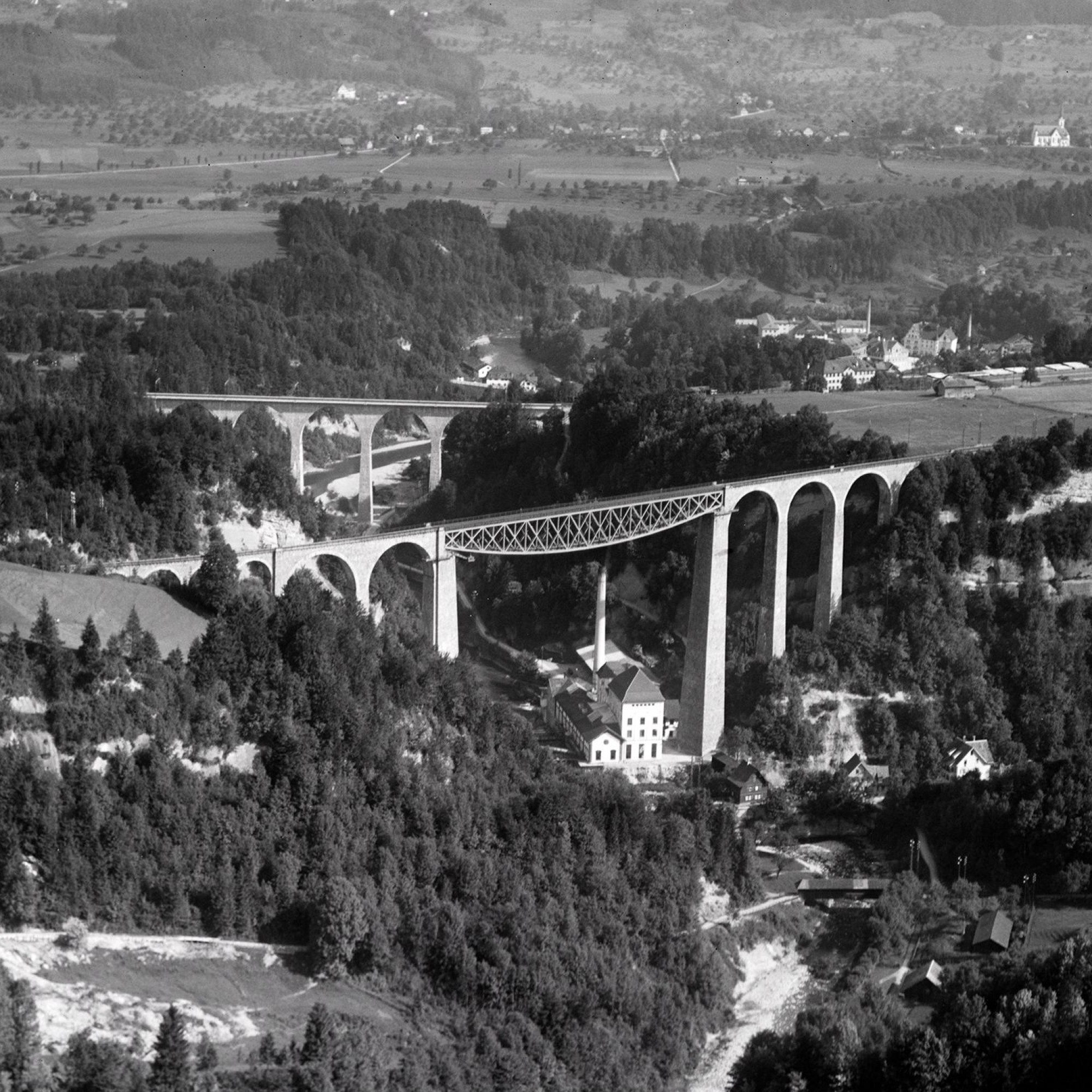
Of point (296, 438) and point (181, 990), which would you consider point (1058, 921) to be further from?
point (296, 438)

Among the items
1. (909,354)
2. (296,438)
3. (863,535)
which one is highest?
(296,438)

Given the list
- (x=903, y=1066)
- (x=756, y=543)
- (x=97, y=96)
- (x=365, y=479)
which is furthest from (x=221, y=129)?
(x=903, y=1066)

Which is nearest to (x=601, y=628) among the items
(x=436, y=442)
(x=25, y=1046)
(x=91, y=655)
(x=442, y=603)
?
(x=442, y=603)

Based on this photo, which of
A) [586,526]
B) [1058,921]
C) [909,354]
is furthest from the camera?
[909,354]

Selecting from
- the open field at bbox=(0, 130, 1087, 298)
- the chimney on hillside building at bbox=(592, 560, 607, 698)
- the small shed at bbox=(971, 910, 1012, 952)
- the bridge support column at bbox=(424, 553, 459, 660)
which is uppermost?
the open field at bbox=(0, 130, 1087, 298)

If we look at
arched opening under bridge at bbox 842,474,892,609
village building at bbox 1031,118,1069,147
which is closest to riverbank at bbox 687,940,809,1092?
arched opening under bridge at bbox 842,474,892,609

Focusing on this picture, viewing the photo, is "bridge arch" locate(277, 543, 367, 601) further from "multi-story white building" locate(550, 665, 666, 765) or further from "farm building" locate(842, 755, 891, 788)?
"farm building" locate(842, 755, 891, 788)
